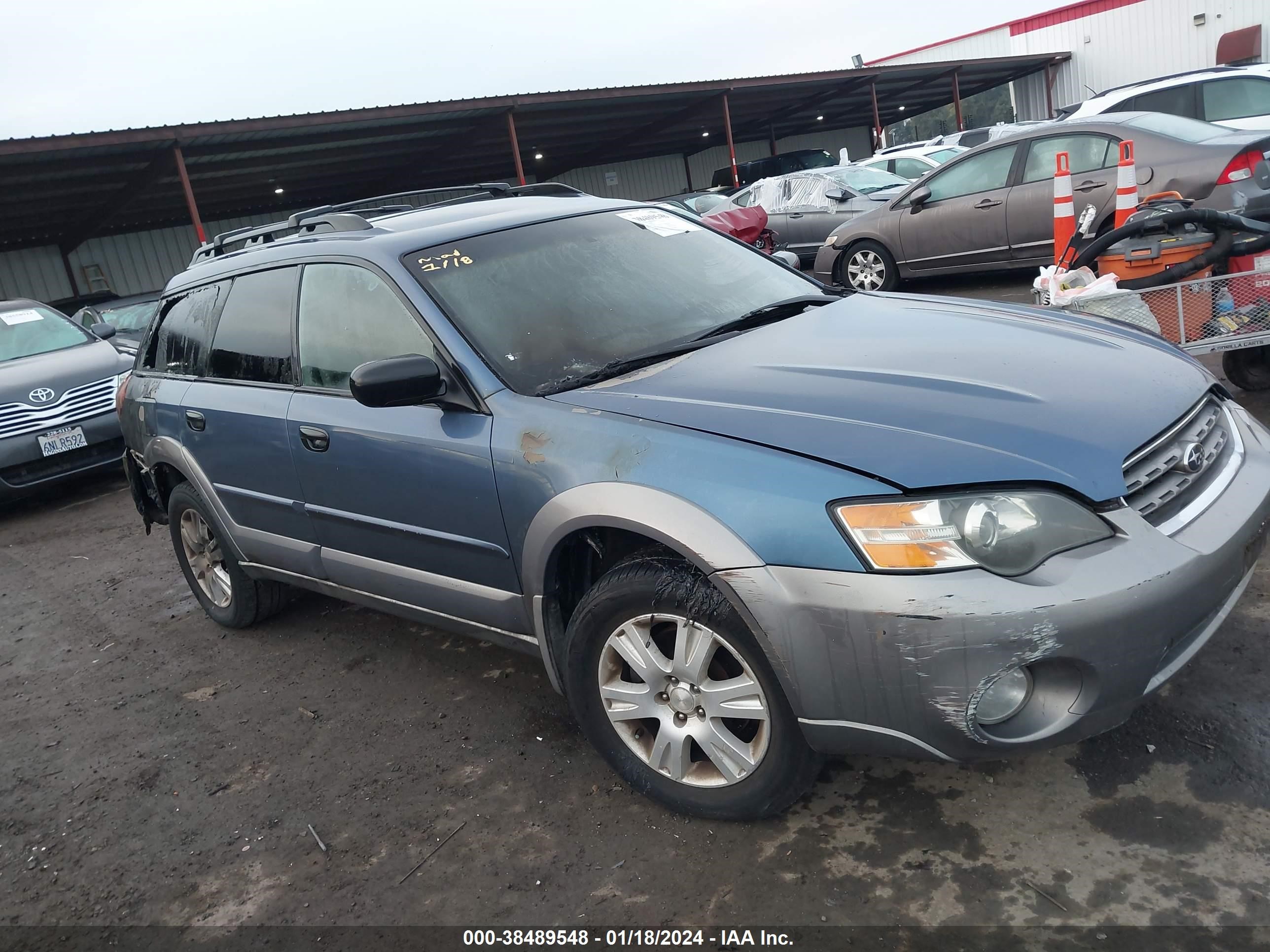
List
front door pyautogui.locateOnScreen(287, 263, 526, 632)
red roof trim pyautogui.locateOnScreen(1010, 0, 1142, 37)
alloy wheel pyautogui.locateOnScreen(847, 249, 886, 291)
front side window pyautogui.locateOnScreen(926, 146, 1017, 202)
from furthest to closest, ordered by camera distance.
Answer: red roof trim pyautogui.locateOnScreen(1010, 0, 1142, 37), alloy wheel pyautogui.locateOnScreen(847, 249, 886, 291), front side window pyautogui.locateOnScreen(926, 146, 1017, 202), front door pyautogui.locateOnScreen(287, 263, 526, 632)

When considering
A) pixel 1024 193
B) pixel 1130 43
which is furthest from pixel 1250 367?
pixel 1130 43

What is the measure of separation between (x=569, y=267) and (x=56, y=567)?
452 cm

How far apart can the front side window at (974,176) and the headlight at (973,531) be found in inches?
294

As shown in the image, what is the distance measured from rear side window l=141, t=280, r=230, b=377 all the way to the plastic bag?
3764mm

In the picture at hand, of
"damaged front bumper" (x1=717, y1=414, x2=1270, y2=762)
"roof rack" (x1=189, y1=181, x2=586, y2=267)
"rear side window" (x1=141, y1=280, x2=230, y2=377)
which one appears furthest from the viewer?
"rear side window" (x1=141, y1=280, x2=230, y2=377)

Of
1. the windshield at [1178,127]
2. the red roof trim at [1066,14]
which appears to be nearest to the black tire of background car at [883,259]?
the windshield at [1178,127]

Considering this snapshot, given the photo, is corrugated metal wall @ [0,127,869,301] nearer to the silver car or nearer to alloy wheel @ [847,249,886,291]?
the silver car

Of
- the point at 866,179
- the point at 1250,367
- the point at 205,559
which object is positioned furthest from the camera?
the point at 866,179

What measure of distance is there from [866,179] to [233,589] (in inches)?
432

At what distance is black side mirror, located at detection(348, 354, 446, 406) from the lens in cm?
272

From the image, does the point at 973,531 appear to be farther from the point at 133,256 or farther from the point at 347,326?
the point at 133,256

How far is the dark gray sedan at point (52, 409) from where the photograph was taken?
7172 millimetres

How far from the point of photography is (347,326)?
333cm

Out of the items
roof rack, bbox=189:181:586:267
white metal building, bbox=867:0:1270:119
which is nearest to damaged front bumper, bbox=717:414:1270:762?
roof rack, bbox=189:181:586:267
